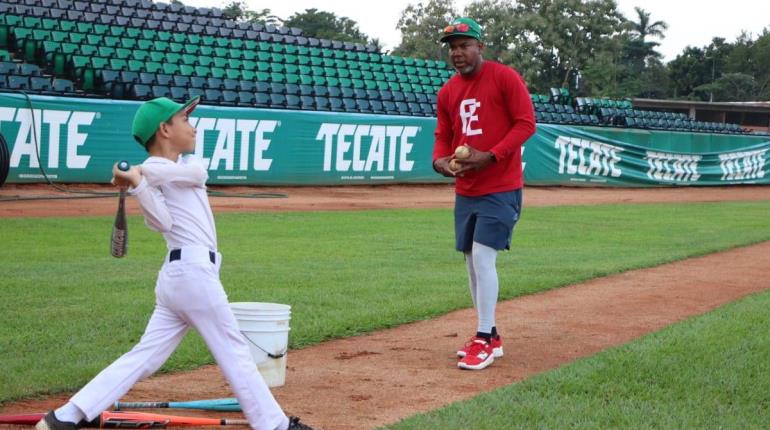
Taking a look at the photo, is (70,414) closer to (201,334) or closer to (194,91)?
(201,334)

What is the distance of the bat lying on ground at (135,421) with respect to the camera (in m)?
4.55

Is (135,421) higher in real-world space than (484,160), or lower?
lower

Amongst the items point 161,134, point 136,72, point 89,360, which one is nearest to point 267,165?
point 136,72

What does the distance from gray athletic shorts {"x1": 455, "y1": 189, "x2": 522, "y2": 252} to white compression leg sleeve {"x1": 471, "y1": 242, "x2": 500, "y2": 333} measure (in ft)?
0.19

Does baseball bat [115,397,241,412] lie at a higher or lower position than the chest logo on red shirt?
lower

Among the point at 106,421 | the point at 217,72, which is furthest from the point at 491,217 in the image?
the point at 217,72

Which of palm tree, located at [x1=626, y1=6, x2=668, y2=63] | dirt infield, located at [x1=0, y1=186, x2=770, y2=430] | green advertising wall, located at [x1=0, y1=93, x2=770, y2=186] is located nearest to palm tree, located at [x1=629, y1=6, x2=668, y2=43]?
palm tree, located at [x1=626, y1=6, x2=668, y2=63]

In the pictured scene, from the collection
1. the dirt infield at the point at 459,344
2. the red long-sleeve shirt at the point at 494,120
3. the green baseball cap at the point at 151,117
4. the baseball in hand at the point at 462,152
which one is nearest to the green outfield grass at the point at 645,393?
the dirt infield at the point at 459,344

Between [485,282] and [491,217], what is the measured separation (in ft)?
1.33

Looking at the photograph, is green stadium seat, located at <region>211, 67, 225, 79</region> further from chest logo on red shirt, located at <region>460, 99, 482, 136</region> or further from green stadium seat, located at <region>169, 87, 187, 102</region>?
chest logo on red shirt, located at <region>460, 99, 482, 136</region>

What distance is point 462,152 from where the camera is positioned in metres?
6.13

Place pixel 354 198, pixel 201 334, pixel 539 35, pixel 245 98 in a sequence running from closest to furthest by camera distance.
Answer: pixel 201 334
pixel 354 198
pixel 245 98
pixel 539 35

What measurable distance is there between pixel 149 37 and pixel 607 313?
1848cm

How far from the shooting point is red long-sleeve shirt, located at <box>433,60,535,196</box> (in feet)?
20.5
